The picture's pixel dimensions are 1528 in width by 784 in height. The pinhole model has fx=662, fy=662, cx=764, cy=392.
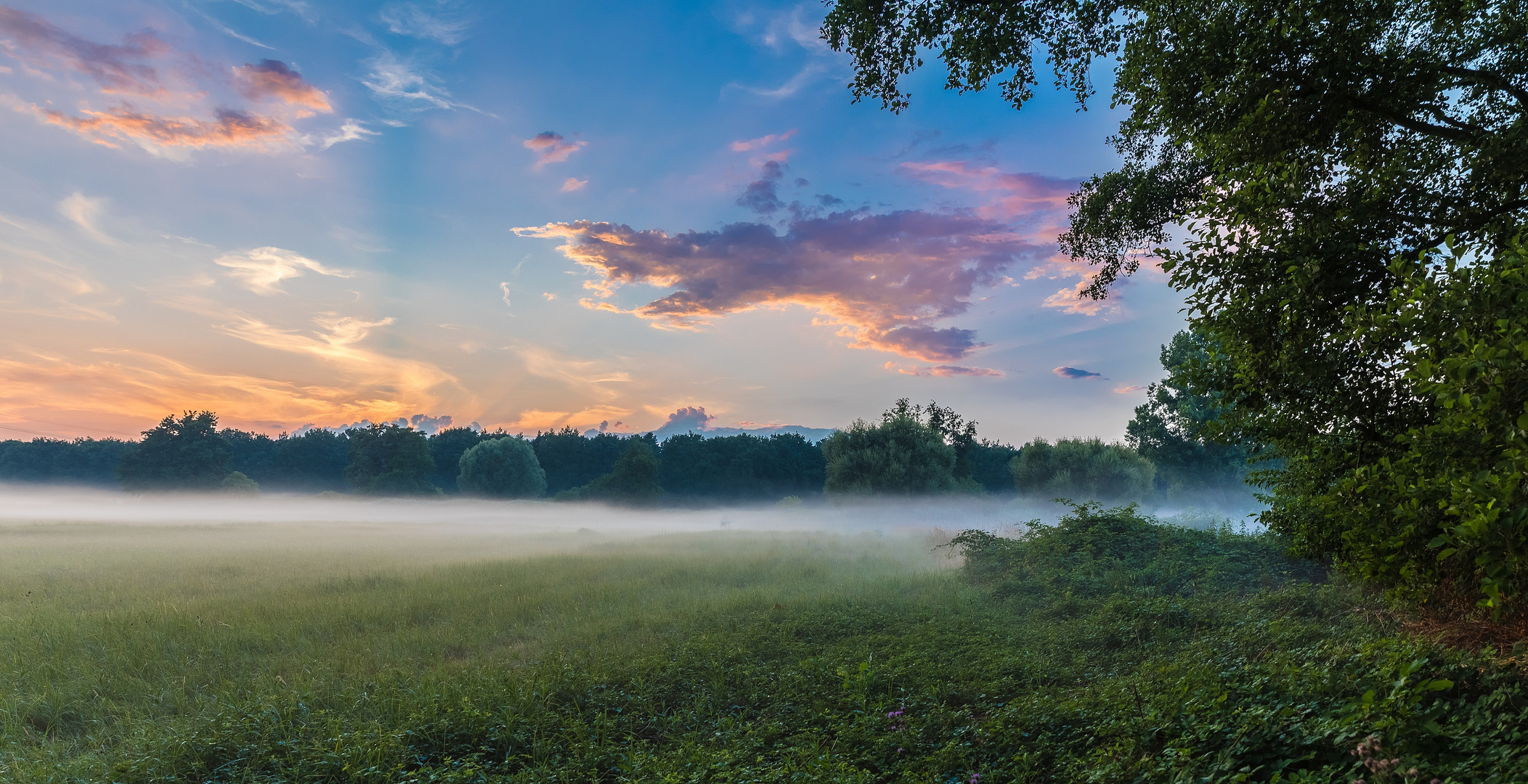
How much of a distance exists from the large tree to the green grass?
7.29 ft

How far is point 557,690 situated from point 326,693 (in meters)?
2.81

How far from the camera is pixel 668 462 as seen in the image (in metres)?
93.3

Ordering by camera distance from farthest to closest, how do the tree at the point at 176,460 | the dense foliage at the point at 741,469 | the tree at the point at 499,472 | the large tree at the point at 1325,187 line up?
the dense foliage at the point at 741,469, the tree at the point at 499,472, the tree at the point at 176,460, the large tree at the point at 1325,187

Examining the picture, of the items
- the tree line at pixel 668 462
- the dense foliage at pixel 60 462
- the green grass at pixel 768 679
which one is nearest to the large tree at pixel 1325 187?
the green grass at pixel 768 679

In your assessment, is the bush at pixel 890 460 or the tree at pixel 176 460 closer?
the bush at pixel 890 460

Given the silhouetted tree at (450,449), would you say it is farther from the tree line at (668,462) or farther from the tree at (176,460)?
the tree at (176,460)

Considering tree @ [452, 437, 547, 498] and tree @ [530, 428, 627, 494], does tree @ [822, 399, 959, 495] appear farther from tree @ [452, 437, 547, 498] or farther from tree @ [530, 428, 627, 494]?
tree @ [530, 428, 627, 494]

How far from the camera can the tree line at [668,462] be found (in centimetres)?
4741

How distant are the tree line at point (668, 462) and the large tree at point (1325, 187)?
20912 mm

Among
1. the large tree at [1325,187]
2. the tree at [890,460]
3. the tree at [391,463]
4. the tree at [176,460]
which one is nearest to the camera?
the large tree at [1325,187]

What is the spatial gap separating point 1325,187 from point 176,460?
86957 millimetres

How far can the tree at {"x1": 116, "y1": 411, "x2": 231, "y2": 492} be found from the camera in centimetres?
6438

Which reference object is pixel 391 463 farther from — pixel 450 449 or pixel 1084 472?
pixel 1084 472

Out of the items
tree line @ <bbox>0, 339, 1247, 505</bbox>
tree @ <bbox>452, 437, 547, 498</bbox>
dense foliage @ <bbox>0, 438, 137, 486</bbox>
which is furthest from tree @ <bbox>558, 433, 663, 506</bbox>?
dense foliage @ <bbox>0, 438, 137, 486</bbox>
